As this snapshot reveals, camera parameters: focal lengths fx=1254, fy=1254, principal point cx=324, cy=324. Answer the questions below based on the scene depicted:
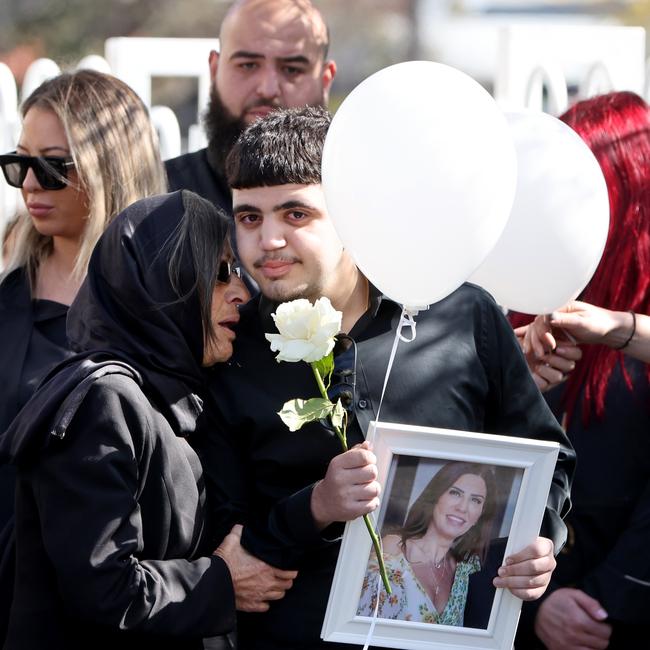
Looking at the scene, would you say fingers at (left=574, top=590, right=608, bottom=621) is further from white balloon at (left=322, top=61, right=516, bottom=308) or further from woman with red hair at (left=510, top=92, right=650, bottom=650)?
white balloon at (left=322, top=61, right=516, bottom=308)

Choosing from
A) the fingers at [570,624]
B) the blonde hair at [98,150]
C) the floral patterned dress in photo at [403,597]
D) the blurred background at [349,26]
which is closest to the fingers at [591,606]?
the fingers at [570,624]

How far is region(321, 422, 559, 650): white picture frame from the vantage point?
2.42 metres

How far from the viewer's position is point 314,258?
105 inches

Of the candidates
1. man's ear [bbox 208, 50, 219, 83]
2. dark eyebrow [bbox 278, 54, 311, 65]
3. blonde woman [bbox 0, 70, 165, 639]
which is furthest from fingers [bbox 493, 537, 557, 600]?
man's ear [bbox 208, 50, 219, 83]

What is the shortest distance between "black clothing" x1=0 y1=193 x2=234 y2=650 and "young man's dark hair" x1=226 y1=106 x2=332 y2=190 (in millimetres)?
168

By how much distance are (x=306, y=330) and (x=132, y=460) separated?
46cm

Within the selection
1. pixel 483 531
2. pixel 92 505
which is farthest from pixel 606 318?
pixel 92 505

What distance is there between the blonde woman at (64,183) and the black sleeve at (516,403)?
1.32 m

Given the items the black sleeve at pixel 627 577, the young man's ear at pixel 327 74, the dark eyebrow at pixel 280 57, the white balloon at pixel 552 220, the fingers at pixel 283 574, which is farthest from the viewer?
the young man's ear at pixel 327 74

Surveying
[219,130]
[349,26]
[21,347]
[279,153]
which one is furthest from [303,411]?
[349,26]

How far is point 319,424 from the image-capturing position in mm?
2641

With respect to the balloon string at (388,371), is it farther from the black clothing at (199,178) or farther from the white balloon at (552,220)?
the black clothing at (199,178)

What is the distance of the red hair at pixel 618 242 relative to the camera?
10.7 ft

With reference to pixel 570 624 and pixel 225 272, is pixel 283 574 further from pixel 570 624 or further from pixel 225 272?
pixel 570 624
